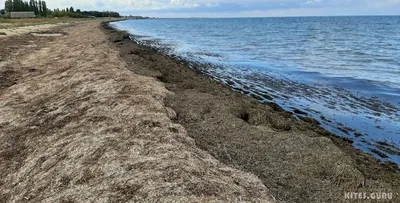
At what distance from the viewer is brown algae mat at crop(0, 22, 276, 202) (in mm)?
5191

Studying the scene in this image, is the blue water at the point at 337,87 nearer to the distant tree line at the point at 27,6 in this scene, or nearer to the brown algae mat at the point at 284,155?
the brown algae mat at the point at 284,155

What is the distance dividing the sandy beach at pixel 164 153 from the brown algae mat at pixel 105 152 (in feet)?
0.08

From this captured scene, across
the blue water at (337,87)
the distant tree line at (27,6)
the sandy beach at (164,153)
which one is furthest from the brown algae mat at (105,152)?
the distant tree line at (27,6)

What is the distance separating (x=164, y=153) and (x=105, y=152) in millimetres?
1290

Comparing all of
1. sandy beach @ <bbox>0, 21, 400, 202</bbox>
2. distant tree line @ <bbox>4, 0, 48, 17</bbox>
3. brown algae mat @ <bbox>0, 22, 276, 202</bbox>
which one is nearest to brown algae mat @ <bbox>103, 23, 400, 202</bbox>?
sandy beach @ <bbox>0, 21, 400, 202</bbox>

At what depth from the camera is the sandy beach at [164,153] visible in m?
5.36

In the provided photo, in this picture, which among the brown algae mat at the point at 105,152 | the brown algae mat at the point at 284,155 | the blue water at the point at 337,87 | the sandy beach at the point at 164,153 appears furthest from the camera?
the blue water at the point at 337,87

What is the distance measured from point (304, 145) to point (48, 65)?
627 inches

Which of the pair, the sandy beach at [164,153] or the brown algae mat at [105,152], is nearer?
the brown algae mat at [105,152]

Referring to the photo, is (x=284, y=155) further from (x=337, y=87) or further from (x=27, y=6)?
(x=27, y=6)

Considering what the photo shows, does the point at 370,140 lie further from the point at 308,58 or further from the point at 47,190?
the point at 308,58

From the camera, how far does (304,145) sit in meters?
7.50

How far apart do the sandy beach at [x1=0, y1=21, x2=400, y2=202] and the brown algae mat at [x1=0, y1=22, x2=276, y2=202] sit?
2 centimetres

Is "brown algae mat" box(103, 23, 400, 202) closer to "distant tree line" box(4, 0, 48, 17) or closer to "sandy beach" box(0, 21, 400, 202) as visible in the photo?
"sandy beach" box(0, 21, 400, 202)
